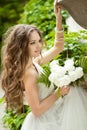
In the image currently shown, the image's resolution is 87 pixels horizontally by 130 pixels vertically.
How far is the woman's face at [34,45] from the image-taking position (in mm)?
4105

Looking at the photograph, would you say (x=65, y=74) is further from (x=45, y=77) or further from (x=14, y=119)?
(x=14, y=119)

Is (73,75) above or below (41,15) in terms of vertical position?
above

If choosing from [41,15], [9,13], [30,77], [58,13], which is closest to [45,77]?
[30,77]

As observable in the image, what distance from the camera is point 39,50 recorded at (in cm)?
414

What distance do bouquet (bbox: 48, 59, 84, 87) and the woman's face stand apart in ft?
0.96

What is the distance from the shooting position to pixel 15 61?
417 cm

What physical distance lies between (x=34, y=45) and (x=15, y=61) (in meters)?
0.21

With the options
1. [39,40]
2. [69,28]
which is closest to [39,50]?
[39,40]

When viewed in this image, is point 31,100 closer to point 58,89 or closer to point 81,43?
point 58,89

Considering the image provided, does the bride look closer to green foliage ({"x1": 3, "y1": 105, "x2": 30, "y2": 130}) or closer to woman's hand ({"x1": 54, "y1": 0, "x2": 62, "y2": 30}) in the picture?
woman's hand ({"x1": 54, "y1": 0, "x2": 62, "y2": 30})

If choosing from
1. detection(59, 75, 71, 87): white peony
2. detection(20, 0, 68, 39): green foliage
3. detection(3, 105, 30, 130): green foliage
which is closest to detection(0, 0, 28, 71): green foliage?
detection(20, 0, 68, 39): green foliage

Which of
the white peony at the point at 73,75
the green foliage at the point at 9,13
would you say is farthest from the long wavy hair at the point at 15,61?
the green foliage at the point at 9,13

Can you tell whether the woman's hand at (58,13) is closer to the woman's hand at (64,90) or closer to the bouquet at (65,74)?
the bouquet at (65,74)

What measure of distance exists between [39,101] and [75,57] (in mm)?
711
